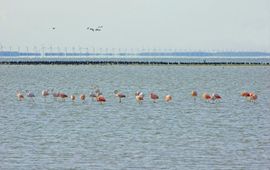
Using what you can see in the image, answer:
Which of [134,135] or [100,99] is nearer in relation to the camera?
[134,135]

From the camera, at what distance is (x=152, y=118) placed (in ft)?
162

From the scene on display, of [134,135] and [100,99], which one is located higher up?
[134,135]

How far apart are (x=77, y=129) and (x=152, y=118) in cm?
718

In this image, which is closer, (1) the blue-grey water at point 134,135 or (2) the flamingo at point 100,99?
(1) the blue-grey water at point 134,135

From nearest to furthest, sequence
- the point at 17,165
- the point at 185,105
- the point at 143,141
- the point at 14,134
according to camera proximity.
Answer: the point at 17,165
the point at 143,141
the point at 14,134
the point at 185,105

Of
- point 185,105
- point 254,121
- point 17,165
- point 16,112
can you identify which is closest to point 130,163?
point 17,165

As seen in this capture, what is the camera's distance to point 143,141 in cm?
3803

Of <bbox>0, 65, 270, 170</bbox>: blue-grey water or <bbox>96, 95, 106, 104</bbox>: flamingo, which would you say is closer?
<bbox>0, 65, 270, 170</bbox>: blue-grey water

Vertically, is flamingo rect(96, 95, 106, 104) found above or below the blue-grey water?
below

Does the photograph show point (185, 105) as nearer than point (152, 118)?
No

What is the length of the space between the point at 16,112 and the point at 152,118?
962 centimetres

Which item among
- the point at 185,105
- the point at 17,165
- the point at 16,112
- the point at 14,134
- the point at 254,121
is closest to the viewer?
the point at 17,165

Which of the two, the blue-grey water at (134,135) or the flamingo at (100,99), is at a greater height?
the blue-grey water at (134,135)

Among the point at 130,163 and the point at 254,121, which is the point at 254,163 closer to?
the point at 130,163
